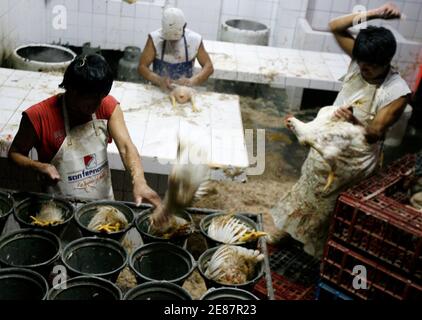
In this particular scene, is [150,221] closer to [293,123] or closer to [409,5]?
[293,123]

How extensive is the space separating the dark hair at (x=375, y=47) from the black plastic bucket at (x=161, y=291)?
2.01 metres

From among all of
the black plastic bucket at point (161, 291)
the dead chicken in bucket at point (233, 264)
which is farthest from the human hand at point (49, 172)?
the dead chicken in bucket at point (233, 264)

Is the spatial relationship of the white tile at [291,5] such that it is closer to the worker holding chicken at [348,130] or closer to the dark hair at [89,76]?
the worker holding chicken at [348,130]

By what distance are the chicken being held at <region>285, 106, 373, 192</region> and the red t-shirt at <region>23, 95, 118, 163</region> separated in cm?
154

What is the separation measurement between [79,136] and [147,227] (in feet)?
2.21

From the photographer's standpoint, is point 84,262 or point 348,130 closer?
point 84,262

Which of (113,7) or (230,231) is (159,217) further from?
(113,7)

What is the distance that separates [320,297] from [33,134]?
6.92ft

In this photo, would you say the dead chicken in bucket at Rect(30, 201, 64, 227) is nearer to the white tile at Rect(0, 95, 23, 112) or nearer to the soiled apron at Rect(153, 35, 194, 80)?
the white tile at Rect(0, 95, 23, 112)

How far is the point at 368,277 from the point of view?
292cm

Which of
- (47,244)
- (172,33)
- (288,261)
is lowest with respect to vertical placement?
(288,261)

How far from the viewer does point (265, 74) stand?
5.54 metres

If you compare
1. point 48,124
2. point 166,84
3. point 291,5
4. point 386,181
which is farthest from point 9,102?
point 291,5
